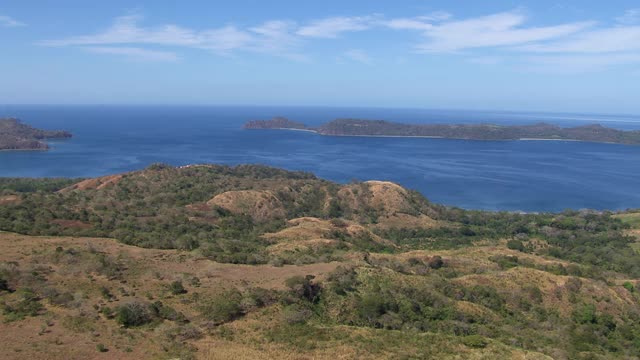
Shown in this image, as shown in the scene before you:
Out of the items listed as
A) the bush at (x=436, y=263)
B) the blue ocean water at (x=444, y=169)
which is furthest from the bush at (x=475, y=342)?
the blue ocean water at (x=444, y=169)

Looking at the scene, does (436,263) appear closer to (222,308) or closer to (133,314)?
(222,308)

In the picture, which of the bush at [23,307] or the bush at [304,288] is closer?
the bush at [23,307]

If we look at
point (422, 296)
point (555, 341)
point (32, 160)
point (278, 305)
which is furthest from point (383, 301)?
point (32, 160)

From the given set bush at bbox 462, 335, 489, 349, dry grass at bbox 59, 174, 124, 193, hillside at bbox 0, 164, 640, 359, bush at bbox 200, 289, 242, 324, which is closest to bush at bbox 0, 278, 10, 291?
hillside at bbox 0, 164, 640, 359

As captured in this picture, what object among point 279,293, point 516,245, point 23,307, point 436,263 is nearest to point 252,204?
point 436,263

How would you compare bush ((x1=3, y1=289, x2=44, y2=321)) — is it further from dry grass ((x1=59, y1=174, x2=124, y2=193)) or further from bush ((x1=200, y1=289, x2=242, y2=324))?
dry grass ((x1=59, y1=174, x2=124, y2=193))

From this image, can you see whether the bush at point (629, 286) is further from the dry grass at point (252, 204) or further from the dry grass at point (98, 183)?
the dry grass at point (98, 183)
